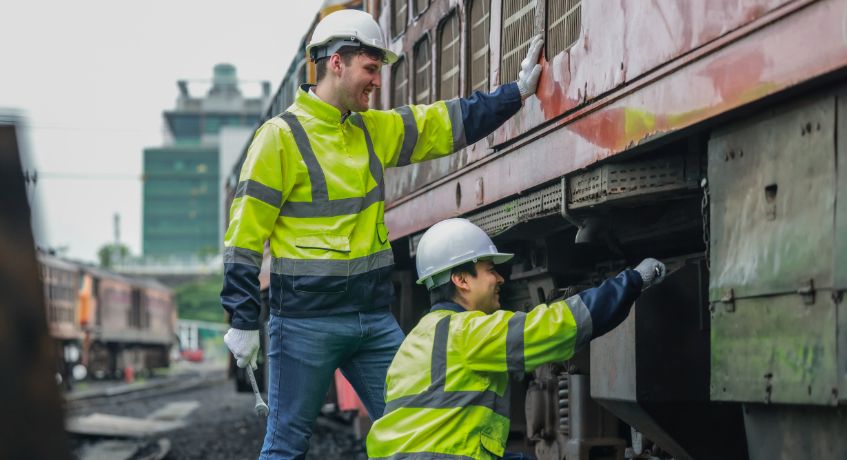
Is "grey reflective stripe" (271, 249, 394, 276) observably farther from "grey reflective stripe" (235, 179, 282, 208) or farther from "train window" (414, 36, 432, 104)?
"train window" (414, 36, 432, 104)

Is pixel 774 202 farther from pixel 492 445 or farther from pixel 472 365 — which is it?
pixel 492 445

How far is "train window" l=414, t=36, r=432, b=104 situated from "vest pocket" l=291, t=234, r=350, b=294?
3067mm

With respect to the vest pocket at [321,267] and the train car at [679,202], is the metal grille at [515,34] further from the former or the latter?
the vest pocket at [321,267]

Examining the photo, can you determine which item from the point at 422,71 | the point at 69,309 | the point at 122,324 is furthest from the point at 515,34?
the point at 122,324

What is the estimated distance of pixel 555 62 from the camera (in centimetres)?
476

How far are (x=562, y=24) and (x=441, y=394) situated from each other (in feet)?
6.20

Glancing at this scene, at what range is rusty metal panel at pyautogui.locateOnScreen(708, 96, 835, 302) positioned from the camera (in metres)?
2.97

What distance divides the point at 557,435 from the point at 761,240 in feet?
8.96

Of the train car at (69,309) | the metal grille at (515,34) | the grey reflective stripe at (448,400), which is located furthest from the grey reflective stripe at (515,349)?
the train car at (69,309)

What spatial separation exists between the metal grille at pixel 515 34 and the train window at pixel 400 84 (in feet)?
7.58

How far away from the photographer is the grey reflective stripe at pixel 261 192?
4199 millimetres

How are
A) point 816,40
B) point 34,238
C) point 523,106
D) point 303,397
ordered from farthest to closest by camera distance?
1. point 523,106
2. point 303,397
3. point 816,40
4. point 34,238

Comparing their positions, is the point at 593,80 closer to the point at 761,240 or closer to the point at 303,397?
the point at 761,240

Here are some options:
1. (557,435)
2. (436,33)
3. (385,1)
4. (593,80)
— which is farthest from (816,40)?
(385,1)
